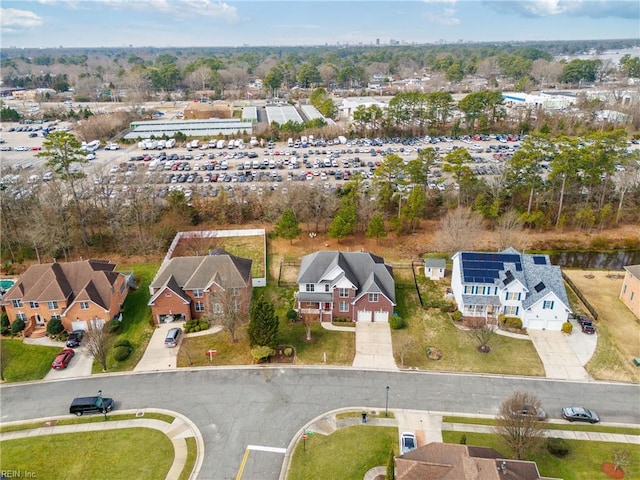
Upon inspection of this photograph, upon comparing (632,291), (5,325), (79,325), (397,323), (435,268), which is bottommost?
(5,325)

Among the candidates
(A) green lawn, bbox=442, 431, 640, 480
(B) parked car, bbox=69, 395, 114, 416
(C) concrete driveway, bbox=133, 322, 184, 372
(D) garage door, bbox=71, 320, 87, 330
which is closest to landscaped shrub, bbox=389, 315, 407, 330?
(A) green lawn, bbox=442, 431, 640, 480

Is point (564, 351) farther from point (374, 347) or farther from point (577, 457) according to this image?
point (374, 347)

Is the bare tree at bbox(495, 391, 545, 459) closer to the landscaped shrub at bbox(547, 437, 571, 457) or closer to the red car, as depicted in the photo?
the landscaped shrub at bbox(547, 437, 571, 457)

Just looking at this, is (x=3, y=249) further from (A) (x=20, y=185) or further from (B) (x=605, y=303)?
(B) (x=605, y=303)

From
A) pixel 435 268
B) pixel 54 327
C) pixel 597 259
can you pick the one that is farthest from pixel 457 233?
pixel 54 327

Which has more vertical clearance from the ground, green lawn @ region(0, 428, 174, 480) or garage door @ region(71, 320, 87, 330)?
garage door @ region(71, 320, 87, 330)

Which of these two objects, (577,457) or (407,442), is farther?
(407,442)
